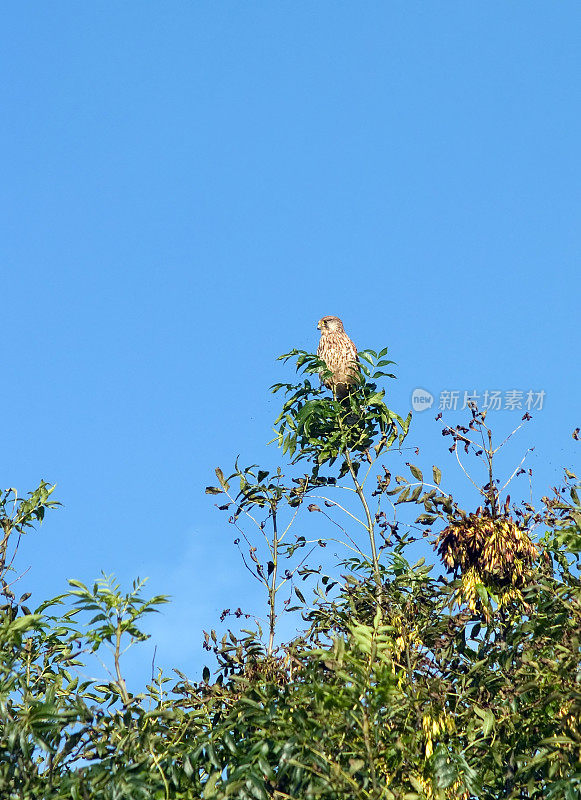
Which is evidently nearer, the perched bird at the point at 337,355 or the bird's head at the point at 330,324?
the perched bird at the point at 337,355

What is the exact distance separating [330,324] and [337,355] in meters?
0.96

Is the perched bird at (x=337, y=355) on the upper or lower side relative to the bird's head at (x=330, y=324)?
lower

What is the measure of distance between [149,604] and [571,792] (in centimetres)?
264

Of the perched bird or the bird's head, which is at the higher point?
the bird's head

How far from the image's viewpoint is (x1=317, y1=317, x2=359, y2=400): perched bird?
35.1ft

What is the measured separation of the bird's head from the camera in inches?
482

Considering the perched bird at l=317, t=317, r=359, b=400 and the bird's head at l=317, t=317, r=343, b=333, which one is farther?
the bird's head at l=317, t=317, r=343, b=333

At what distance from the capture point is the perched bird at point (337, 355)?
10711 millimetres

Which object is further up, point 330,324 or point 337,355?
point 330,324

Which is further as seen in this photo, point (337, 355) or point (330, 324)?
point (330, 324)

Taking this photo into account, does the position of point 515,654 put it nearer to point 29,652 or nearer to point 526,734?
point 526,734

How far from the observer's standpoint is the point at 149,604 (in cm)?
661

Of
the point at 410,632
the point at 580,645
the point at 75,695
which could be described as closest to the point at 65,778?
the point at 75,695

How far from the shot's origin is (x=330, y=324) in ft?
40.4
